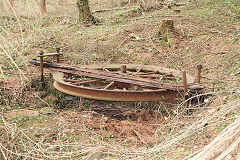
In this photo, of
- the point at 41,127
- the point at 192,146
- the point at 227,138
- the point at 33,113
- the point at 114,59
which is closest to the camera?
the point at 227,138

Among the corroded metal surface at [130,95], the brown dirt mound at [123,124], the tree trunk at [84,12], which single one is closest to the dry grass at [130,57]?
the brown dirt mound at [123,124]

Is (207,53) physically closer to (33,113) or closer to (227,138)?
(33,113)

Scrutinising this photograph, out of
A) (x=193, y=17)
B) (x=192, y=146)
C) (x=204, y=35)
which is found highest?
(x=193, y=17)

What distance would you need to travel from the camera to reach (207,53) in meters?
7.19

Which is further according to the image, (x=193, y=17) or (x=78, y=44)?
(x=193, y=17)

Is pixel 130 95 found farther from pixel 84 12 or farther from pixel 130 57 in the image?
pixel 84 12

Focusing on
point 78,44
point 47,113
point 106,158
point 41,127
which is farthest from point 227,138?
point 78,44

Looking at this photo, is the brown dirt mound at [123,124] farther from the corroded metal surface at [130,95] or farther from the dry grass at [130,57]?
the corroded metal surface at [130,95]

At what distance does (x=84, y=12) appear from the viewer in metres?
10.4

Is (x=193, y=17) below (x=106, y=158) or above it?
above

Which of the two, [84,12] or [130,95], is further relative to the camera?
[84,12]

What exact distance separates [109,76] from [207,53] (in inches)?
137

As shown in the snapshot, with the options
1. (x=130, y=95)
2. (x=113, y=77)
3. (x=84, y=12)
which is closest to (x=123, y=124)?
(x=130, y=95)

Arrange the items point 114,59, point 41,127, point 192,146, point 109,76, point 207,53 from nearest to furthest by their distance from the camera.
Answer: point 192,146 < point 41,127 < point 109,76 < point 207,53 < point 114,59
